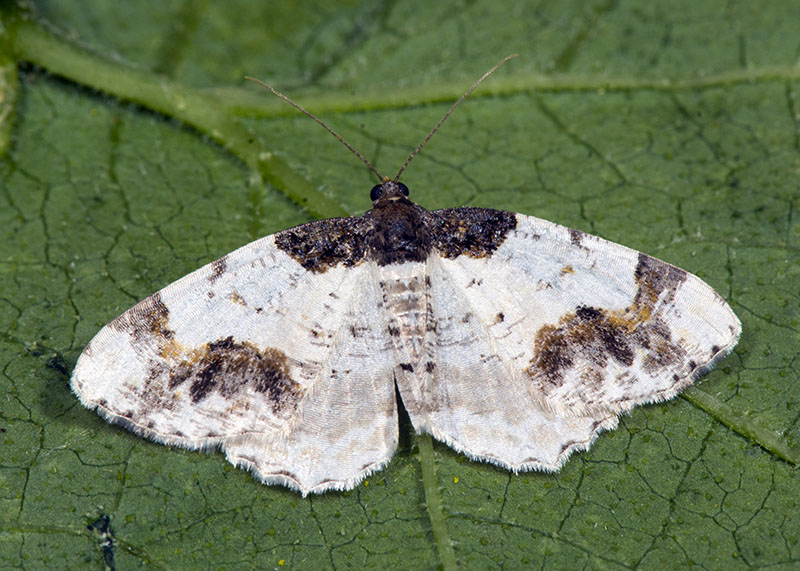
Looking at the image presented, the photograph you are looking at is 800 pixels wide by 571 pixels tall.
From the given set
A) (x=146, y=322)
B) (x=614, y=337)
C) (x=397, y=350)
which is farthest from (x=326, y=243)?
(x=614, y=337)

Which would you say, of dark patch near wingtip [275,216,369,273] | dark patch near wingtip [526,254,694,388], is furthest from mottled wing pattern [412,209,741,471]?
dark patch near wingtip [275,216,369,273]

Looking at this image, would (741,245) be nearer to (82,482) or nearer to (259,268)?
(259,268)

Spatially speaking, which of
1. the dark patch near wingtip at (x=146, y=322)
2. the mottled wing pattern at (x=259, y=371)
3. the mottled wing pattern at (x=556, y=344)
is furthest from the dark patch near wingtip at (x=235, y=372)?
the mottled wing pattern at (x=556, y=344)

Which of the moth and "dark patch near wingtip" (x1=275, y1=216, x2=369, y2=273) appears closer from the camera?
the moth

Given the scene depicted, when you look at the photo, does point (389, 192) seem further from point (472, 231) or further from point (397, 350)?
point (397, 350)

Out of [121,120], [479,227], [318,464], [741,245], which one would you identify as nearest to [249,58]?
[121,120]

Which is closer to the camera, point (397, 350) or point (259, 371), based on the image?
point (259, 371)

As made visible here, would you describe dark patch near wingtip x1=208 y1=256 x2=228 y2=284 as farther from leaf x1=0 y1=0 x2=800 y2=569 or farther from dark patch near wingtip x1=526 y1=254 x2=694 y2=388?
Answer: dark patch near wingtip x1=526 y1=254 x2=694 y2=388
